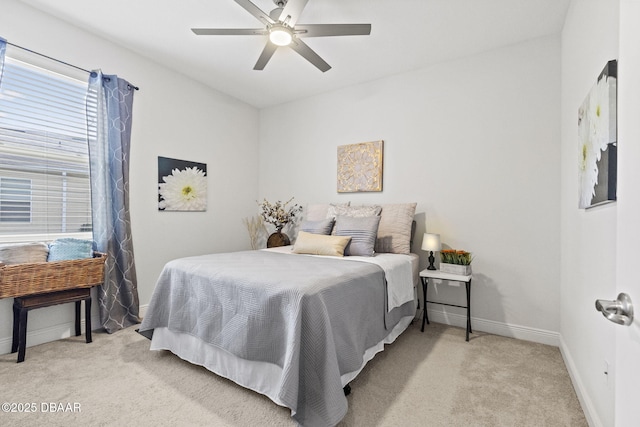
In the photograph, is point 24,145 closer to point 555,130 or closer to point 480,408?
point 480,408

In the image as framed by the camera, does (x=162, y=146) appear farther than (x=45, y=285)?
Yes

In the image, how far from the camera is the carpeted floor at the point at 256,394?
170 centimetres

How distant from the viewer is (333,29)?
2.24 m

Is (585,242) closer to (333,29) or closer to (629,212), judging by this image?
(629,212)

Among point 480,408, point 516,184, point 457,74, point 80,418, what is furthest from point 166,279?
point 457,74

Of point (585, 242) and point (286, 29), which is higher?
point (286, 29)

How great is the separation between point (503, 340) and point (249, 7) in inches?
134

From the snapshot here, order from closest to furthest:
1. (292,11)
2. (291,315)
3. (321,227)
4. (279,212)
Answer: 1. (291,315)
2. (292,11)
3. (321,227)
4. (279,212)

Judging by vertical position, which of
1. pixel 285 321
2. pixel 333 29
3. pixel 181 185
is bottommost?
pixel 285 321

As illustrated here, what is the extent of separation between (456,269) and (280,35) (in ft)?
8.22

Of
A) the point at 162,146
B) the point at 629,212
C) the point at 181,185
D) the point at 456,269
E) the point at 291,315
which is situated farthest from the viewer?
the point at 181,185

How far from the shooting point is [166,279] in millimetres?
2400

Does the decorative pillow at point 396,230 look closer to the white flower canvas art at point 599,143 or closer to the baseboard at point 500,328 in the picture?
the baseboard at point 500,328

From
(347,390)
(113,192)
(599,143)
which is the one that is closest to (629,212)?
(599,143)
